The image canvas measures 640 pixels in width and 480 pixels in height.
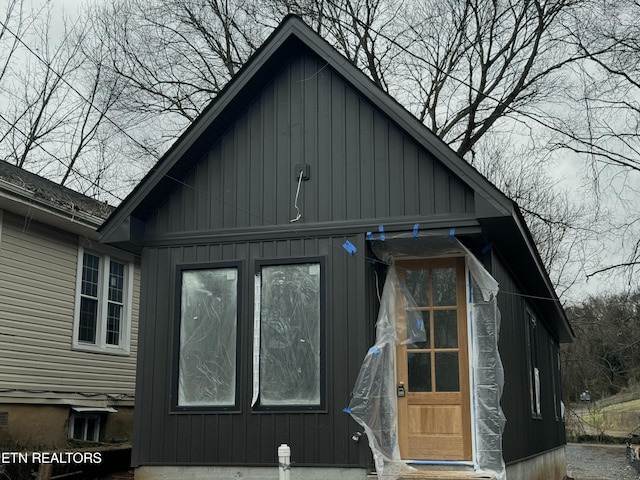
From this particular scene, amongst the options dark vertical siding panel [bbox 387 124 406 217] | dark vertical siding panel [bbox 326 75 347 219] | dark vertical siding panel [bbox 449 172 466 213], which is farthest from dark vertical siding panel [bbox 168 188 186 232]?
dark vertical siding panel [bbox 449 172 466 213]

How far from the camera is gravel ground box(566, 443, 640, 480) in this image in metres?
17.9

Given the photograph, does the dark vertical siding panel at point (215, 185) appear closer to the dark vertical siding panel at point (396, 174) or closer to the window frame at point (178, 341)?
the window frame at point (178, 341)

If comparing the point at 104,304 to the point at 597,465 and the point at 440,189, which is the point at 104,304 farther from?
the point at 597,465

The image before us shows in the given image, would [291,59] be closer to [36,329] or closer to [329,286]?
[329,286]

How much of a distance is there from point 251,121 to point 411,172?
213 centimetres

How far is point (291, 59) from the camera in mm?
9195

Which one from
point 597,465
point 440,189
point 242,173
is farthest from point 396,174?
point 597,465

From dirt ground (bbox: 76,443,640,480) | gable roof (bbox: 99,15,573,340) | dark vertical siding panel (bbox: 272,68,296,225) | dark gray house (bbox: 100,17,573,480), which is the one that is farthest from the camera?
dirt ground (bbox: 76,443,640,480)

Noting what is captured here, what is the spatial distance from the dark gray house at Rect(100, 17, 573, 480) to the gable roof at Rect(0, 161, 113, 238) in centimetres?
238

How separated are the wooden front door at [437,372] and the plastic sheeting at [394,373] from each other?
0.63 ft

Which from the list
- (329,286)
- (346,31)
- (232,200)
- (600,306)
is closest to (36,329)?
(232,200)

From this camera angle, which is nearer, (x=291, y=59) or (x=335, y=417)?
(x=335, y=417)

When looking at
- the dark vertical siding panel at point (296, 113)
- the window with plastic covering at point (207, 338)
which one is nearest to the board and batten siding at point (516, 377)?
the dark vertical siding panel at point (296, 113)

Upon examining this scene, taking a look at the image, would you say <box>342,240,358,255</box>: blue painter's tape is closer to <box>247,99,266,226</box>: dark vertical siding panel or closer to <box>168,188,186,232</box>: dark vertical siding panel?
<box>247,99,266,226</box>: dark vertical siding panel
